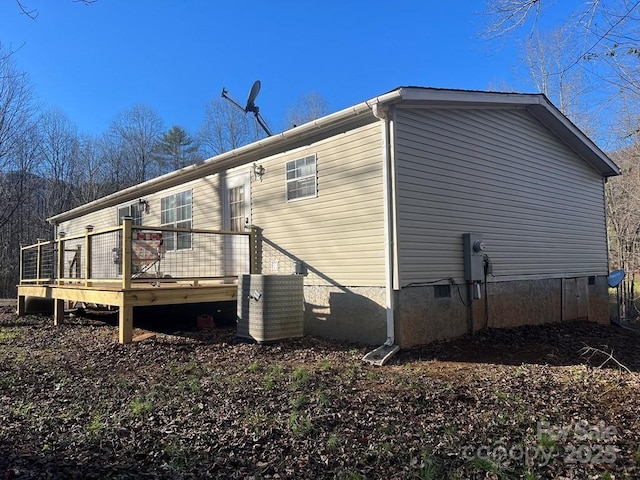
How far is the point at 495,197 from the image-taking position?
8195mm

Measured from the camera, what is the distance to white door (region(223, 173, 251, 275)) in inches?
352

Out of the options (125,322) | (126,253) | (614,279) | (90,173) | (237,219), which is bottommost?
(125,322)

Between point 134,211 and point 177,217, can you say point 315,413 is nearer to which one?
point 177,217

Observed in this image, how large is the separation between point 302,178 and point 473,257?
3009 mm

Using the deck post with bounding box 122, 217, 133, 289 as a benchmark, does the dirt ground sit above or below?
below

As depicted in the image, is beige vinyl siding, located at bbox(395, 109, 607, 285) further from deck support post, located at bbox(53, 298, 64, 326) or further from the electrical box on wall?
deck support post, located at bbox(53, 298, 64, 326)

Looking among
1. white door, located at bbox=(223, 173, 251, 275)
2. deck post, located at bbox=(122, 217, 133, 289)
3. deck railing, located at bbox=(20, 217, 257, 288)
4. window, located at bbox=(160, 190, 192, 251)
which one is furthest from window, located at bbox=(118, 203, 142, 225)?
deck post, located at bbox=(122, 217, 133, 289)

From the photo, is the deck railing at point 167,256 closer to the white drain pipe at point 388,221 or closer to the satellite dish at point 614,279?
the white drain pipe at point 388,221

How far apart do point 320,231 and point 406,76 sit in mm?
6983

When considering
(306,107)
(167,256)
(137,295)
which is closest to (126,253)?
(137,295)

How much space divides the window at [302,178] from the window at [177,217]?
340cm

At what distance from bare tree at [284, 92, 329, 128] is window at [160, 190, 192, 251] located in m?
13.8

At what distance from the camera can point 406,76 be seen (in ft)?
41.1

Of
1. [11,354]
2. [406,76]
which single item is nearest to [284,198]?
[11,354]
